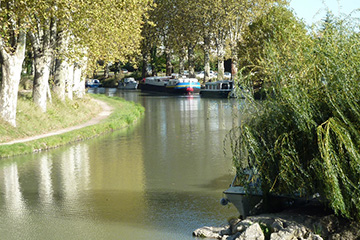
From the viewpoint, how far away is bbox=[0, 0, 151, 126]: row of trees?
25.0 metres

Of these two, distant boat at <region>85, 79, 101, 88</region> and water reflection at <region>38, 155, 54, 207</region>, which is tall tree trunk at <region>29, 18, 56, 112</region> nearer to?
water reflection at <region>38, 155, 54, 207</region>

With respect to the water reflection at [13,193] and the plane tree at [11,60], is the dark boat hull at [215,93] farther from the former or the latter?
the water reflection at [13,193]

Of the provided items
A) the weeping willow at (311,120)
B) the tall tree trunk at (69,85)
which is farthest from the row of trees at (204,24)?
the weeping willow at (311,120)

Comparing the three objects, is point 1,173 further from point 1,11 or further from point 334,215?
point 334,215

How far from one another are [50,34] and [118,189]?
1443cm

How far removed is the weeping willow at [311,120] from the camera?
448 inches

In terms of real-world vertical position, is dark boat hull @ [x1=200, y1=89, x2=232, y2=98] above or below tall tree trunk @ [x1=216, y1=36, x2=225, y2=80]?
below

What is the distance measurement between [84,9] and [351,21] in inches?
667

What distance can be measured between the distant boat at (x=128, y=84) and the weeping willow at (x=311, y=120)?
262 feet

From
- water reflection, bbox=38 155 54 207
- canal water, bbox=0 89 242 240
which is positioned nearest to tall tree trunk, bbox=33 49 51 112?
canal water, bbox=0 89 242 240

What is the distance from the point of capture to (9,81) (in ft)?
85.0

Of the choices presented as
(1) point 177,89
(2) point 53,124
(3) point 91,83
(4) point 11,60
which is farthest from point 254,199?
(3) point 91,83

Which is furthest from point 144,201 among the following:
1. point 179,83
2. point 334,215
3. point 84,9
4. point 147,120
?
point 179,83

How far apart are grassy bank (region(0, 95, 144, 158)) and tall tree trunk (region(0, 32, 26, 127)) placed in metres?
0.54
